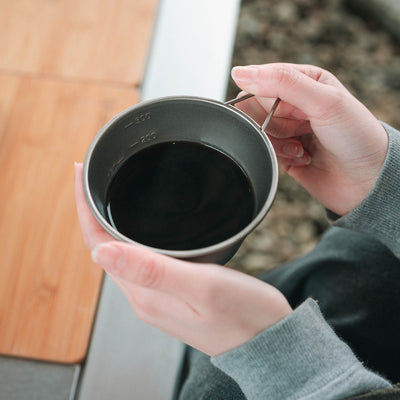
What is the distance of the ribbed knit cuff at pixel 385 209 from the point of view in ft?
1.91

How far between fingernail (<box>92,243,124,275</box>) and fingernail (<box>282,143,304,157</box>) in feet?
1.28

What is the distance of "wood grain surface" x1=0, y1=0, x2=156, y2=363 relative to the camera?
0.59 meters

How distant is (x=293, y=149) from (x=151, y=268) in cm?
38

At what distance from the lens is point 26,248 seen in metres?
0.63

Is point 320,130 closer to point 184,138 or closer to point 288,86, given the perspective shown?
point 288,86

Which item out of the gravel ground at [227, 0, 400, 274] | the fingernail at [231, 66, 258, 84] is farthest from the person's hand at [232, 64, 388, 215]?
the gravel ground at [227, 0, 400, 274]

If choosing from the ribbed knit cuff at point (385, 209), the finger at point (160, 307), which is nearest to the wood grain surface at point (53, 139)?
the finger at point (160, 307)

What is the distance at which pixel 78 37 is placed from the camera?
791mm

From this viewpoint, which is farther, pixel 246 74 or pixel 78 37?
pixel 78 37

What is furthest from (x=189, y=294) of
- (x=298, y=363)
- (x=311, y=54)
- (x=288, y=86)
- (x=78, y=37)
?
(x=311, y=54)

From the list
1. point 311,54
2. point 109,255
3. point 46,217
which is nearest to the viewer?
point 109,255

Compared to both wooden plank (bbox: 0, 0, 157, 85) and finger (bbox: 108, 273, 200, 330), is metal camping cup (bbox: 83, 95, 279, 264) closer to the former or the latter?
finger (bbox: 108, 273, 200, 330)

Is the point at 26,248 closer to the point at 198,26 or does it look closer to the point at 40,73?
the point at 40,73

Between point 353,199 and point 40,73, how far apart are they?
1.96 ft
